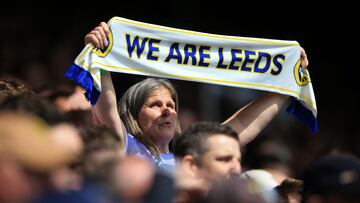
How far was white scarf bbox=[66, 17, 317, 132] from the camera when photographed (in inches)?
221

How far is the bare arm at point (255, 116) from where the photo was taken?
228 inches

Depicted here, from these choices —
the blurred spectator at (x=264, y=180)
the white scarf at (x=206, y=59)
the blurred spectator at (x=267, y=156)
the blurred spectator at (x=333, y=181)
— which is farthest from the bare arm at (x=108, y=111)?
the blurred spectator at (x=267, y=156)

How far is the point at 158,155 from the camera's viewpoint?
5.41 metres

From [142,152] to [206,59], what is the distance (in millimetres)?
830

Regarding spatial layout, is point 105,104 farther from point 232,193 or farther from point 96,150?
point 232,193

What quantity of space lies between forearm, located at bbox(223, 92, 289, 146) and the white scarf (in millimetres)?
72

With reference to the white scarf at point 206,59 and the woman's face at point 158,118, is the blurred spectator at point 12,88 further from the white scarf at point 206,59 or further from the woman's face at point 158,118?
the woman's face at point 158,118

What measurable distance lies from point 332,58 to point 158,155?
6216 millimetres

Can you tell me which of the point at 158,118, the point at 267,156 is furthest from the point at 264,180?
the point at 267,156

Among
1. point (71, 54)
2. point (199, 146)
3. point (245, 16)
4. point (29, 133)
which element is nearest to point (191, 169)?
point (199, 146)

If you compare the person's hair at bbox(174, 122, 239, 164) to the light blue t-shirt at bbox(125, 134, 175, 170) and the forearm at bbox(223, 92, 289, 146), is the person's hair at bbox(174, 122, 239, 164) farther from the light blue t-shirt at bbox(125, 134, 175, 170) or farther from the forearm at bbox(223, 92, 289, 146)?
the forearm at bbox(223, 92, 289, 146)

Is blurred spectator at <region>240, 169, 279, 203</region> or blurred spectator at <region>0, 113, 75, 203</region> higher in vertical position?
blurred spectator at <region>0, 113, 75, 203</region>

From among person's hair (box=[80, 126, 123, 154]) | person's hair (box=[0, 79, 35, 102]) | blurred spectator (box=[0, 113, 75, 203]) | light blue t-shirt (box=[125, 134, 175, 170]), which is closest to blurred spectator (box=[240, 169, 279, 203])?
light blue t-shirt (box=[125, 134, 175, 170])

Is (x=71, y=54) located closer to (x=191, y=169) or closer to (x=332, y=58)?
(x=332, y=58)
